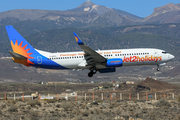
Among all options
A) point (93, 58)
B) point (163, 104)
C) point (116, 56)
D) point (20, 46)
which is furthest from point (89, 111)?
point (20, 46)

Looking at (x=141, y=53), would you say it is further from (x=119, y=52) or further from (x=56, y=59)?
(x=56, y=59)

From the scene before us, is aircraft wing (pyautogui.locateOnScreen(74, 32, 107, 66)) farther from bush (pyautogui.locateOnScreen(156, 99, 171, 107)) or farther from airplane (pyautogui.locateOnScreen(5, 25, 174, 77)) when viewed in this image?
bush (pyautogui.locateOnScreen(156, 99, 171, 107))

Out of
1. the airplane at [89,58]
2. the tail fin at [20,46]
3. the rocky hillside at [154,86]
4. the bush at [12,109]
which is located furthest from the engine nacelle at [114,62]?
the rocky hillside at [154,86]

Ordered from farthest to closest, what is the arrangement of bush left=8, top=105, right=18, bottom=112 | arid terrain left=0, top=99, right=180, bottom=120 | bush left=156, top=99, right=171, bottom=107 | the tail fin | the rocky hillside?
the rocky hillside
the tail fin
bush left=156, top=99, right=171, bottom=107
bush left=8, top=105, right=18, bottom=112
arid terrain left=0, top=99, right=180, bottom=120

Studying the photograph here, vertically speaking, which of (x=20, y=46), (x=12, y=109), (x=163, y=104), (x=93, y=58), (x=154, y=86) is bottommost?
(x=12, y=109)

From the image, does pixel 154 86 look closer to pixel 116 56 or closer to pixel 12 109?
pixel 116 56

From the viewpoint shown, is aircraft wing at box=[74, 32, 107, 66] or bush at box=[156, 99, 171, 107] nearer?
bush at box=[156, 99, 171, 107]

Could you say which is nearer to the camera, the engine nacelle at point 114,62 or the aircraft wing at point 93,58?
the aircraft wing at point 93,58

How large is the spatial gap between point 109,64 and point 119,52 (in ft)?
10.9

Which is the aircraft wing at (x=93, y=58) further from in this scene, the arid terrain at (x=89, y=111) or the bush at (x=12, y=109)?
the bush at (x=12, y=109)

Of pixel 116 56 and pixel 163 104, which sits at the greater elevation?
pixel 116 56

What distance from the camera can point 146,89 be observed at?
A: 14538 cm

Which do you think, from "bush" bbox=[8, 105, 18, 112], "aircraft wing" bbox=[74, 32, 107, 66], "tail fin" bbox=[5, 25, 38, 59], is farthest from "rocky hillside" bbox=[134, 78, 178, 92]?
"bush" bbox=[8, 105, 18, 112]

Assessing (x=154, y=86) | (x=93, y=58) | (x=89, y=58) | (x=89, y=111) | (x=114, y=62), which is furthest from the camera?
(x=154, y=86)
